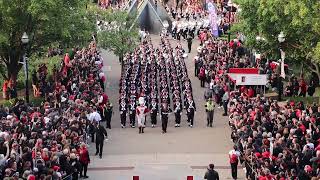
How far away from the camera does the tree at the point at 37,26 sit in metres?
36.6

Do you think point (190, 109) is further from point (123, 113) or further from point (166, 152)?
point (166, 152)

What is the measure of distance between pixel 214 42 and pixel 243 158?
24.3 metres

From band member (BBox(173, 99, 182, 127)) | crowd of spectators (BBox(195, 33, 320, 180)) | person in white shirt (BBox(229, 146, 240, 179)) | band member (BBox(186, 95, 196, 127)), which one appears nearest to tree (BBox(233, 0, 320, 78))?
crowd of spectators (BBox(195, 33, 320, 180))

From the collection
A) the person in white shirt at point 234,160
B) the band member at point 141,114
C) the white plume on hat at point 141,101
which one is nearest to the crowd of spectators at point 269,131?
the person in white shirt at point 234,160

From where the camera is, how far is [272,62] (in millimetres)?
44719

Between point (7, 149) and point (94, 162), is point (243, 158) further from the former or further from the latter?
point (7, 149)

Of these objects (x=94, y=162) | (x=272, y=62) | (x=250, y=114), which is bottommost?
(x=94, y=162)

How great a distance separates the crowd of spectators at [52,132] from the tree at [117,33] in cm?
491

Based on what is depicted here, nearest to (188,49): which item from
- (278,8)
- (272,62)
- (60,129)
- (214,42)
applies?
(214,42)

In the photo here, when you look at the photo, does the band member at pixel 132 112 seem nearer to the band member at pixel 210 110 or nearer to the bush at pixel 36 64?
the band member at pixel 210 110

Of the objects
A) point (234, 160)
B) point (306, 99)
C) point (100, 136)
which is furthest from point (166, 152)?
point (306, 99)

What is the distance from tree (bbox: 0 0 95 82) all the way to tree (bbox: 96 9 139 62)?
14.0 feet

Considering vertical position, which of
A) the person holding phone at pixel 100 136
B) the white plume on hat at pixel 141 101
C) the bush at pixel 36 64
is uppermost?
the bush at pixel 36 64

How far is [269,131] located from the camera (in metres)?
Answer: 29.5
